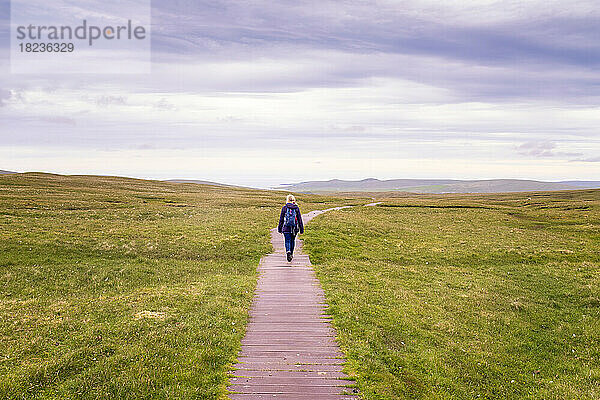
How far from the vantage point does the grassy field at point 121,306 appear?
11.3 m

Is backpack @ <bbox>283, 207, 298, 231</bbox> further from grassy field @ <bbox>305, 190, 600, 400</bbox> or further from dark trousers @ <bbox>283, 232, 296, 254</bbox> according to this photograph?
grassy field @ <bbox>305, 190, 600, 400</bbox>

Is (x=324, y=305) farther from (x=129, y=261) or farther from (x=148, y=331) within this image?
(x=129, y=261)

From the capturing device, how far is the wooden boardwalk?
1095 cm

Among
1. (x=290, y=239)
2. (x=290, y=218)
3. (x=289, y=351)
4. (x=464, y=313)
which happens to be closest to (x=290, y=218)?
(x=290, y=218)

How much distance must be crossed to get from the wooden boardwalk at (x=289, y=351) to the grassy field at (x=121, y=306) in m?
0.67

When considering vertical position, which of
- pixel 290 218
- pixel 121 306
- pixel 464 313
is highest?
pixel 290 218

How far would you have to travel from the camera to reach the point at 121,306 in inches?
719

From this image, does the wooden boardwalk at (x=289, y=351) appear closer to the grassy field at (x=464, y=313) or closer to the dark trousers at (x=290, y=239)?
the grassy field at (x=464, y=313)

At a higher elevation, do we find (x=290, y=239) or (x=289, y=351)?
(x=290, y=239)

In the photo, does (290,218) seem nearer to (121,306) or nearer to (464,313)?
(121,306)

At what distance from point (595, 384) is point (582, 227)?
4847cm

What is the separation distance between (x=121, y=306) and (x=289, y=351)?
997 cm

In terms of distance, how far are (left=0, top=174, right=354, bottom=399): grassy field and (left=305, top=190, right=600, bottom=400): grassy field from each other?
5425 mm

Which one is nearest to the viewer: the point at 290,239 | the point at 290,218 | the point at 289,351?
the point at 289,351
